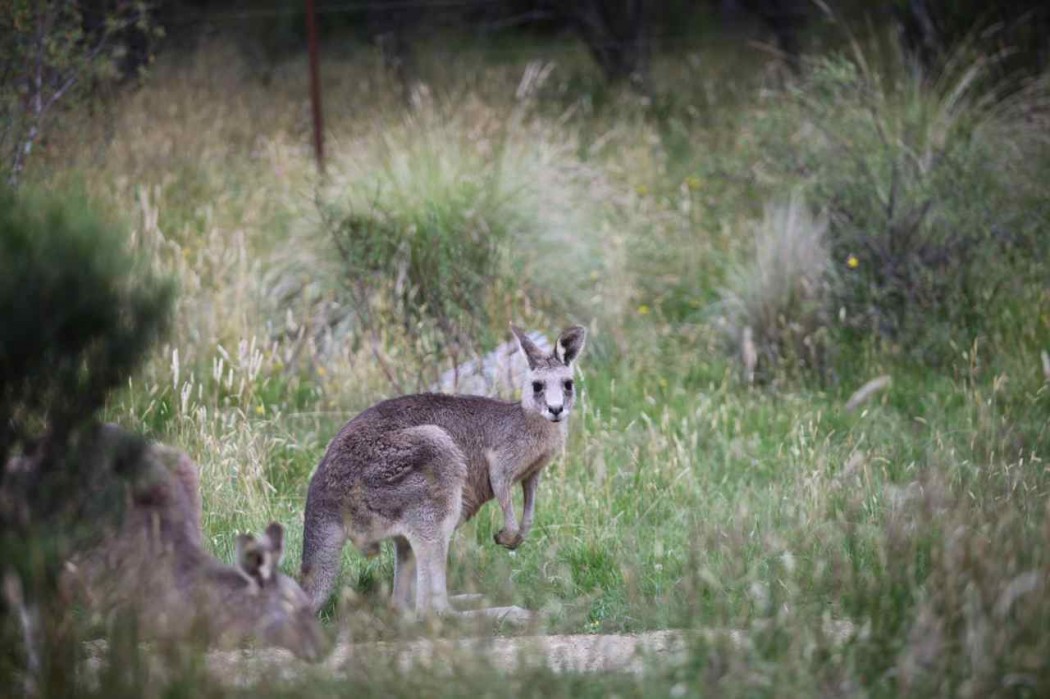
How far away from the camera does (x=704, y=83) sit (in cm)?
1597

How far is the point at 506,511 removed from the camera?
19.0 feet

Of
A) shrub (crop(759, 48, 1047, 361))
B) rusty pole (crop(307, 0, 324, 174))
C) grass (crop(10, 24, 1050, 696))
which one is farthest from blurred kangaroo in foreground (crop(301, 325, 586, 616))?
rusty pole (crop(307, 0, 324, 174))

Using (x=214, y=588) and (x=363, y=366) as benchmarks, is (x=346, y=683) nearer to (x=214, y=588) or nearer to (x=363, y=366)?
(x=214, y=588)

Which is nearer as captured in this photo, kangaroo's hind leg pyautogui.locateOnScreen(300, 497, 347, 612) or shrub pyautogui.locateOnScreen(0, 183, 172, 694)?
shrub pyautogui.locateOnScreen(0, 183, 172, 694)

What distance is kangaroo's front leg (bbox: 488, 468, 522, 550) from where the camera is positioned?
577 centimetres

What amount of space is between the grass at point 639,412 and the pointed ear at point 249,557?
0.33m

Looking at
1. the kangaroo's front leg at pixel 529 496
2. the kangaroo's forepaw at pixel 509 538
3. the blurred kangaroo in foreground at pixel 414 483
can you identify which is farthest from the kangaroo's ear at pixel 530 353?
the kangaroo's forepaw at pixel 509 538

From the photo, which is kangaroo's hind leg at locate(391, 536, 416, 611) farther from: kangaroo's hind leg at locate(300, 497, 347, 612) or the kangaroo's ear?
the kangaroo's ear

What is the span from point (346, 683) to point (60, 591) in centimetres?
93

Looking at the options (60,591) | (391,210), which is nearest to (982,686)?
(60,591)

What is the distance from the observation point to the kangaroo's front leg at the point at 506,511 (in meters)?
5.77

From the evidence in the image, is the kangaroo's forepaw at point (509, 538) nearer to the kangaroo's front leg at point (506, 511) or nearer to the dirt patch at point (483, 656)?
the kangaroo's front leg at point (506, 511)

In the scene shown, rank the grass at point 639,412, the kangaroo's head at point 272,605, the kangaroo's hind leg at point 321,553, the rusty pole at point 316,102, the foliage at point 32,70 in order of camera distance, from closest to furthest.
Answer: the grass at point 639,412, the kangaroo's head at point 272,605, the kangaroo's hind leg at point 321,553, the foliage at point 32,70, the rusty pole at point 316,102

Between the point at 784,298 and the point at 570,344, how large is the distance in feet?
11.0
